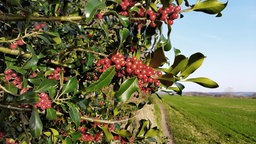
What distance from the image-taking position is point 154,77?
1.39 metres

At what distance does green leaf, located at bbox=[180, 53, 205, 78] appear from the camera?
1351 mm

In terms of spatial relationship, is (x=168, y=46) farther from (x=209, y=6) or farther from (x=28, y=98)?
(x=28, y=98)

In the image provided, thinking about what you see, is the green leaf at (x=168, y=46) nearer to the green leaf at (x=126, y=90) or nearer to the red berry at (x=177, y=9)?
the red berry at (x=177, y=9)

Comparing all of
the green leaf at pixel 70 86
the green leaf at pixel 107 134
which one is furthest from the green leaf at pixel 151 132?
the green leaf at pixel 70 86

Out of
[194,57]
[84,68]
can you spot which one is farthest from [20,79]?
[194,57]

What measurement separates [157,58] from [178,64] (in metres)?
0.10

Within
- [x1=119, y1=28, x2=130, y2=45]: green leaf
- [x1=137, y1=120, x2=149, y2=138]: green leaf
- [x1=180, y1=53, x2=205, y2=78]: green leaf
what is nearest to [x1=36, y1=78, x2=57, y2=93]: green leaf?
[x1=119, y1=28, x2=130, y2=45]: green leaf

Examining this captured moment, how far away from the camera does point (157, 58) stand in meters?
1.39

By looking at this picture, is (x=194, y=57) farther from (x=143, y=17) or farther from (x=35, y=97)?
(x=35, y=97)

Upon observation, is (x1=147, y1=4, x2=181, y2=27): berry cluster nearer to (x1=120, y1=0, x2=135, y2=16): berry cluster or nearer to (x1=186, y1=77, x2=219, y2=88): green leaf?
(x1=120, y1=0, x2=135, y2=16): berry cluster

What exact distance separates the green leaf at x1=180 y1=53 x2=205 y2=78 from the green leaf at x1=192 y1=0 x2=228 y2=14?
212mm

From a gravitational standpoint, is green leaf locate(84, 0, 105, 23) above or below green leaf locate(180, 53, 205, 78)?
above

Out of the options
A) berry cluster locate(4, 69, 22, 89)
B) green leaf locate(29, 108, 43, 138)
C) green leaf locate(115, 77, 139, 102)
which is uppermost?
green leaf locate(115, 77, 139, 102)

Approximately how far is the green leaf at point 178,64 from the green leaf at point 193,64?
1.6 inches
